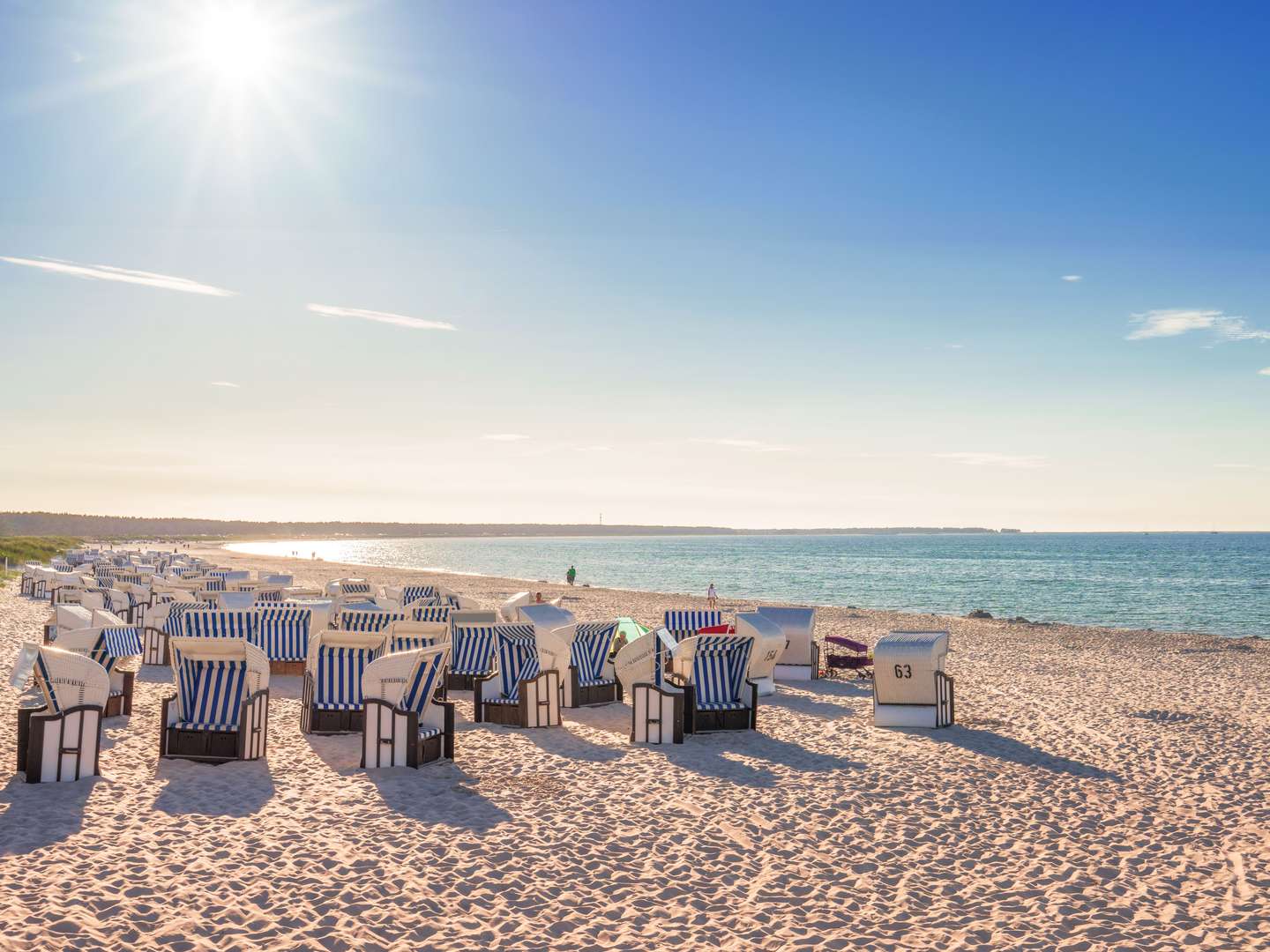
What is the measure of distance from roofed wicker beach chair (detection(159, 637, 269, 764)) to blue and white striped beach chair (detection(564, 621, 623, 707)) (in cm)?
440

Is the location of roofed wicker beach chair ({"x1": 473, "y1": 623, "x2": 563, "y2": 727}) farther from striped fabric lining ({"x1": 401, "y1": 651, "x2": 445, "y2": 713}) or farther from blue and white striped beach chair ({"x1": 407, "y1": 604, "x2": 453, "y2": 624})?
blue and white striped beach chair ({"x1": 407, "y1": 604, "x2": 453, "y2": 624})

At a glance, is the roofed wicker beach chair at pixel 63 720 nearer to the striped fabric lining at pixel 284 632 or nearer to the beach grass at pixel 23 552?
the striped fabric lining at pixel 284 632

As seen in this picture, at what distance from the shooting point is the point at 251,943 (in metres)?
5.23

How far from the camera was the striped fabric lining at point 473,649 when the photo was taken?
44.8ft

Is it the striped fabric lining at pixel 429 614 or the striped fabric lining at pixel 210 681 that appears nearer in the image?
the striped fabric lining at pixel 210 681

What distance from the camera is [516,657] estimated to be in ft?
39.9

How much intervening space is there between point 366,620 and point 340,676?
3.97m

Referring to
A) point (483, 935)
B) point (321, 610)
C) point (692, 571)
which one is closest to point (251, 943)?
point (483, 935)

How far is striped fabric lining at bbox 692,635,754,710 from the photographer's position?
11367mm

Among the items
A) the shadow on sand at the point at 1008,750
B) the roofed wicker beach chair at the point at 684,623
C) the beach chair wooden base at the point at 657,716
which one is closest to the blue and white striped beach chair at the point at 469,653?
the roofed wicker beach chair at the point at 684,623

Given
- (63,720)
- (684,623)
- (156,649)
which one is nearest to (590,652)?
(684,623)

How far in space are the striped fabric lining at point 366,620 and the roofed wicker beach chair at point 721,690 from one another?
524cm

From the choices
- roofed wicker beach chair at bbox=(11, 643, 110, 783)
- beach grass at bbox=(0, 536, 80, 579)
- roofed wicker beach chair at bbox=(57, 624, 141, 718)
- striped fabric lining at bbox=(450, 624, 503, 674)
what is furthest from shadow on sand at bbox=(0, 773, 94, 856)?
beach grass at bbox=(0, 536, 80, 579)

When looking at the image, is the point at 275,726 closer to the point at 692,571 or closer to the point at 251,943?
the point at 251,943
